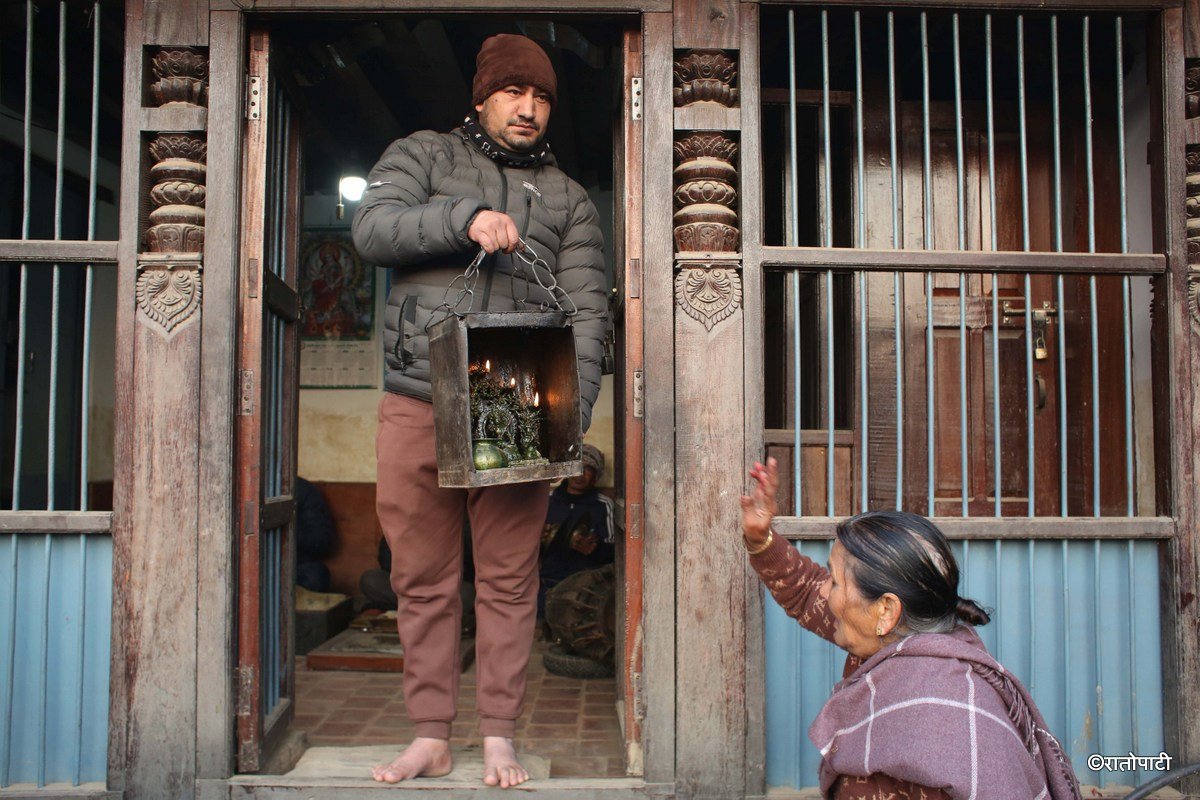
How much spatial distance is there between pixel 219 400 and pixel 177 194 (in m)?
0.73

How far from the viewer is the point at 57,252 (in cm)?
313

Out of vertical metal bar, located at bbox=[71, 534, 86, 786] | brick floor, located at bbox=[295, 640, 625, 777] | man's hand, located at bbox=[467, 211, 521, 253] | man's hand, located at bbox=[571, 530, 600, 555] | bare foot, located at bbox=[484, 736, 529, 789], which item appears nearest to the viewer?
man's hand, located at bbox=[467, 211, 521, 253]

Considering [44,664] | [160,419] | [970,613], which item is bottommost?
[44,664]

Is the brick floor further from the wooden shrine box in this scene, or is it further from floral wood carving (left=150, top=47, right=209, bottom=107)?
floral wood carving (left=150, top=47, right=209, bottom=107)

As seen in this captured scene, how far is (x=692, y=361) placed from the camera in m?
3.10

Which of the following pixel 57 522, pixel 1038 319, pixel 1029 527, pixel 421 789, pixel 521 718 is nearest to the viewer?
pixel 421 789

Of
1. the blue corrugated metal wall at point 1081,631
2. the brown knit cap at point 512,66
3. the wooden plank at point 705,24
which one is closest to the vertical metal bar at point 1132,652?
the blue corrugated metal wall at point 1081,631

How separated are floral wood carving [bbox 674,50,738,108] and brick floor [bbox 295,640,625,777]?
247 centimetres

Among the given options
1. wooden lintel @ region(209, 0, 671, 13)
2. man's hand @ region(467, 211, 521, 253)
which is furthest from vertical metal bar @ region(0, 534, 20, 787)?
wooden lintel @ region(209, 0, 671, 13)

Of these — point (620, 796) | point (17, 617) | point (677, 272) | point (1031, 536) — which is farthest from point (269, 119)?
point (1031, 536)

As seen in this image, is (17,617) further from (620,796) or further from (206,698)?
(620,796)

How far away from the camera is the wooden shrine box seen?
263cm

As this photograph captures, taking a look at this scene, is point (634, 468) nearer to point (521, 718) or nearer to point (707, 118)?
point (707, 118)

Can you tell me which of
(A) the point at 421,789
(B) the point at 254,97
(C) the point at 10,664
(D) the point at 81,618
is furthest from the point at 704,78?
(C) the point at 10,664
